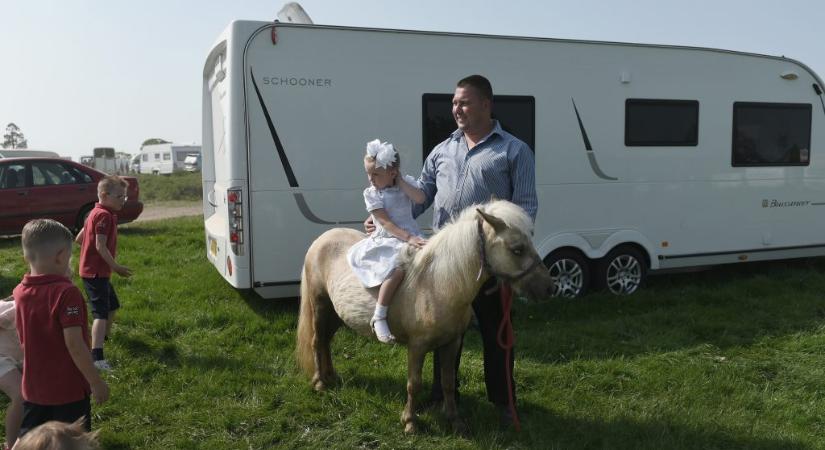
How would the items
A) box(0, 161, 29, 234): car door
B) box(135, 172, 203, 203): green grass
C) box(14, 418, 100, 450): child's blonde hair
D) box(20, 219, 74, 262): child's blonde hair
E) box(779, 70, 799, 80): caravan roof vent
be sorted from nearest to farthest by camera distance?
box(14, 418, 100, 450): child's blonde hair
box(20, 219, 74, 262): child's blonde hair
box(779, 70, 799, 80): caravan roof vent
box(0, 161, 29, 234): car door
box(135, 172, 203, 203): green grass

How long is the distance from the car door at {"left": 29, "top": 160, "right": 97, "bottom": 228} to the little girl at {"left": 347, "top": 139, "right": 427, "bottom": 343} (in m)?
9.05

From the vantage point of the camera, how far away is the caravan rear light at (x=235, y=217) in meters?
5.38

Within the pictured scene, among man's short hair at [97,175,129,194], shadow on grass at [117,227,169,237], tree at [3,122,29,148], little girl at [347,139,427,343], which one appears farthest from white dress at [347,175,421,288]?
tree at [3,122,29,148]

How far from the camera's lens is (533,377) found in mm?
4445

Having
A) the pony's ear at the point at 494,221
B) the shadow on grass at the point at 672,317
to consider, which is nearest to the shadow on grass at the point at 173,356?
the shadow on grass at the point at 672,317

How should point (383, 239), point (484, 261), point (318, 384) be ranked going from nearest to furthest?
point (484, 261) < point (383, 239) < point (318, 384)

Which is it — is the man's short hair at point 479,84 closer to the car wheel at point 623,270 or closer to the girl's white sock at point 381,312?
the girl's white sock at point 381,312

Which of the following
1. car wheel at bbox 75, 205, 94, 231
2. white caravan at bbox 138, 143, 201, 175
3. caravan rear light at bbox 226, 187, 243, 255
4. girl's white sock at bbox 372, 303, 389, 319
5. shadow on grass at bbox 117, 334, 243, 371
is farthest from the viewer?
white caravan at bbox 138, 143, 201, 175

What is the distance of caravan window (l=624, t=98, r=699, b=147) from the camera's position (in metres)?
6.67

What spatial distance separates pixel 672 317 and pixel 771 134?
9.97 ft

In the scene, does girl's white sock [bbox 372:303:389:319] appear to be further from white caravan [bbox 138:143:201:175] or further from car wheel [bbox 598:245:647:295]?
white caravan [bbox 138:143:201:175]

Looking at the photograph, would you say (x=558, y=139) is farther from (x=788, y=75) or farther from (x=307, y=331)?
(x=307, y=331)

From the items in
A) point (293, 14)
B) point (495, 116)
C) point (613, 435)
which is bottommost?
point (613, 435)

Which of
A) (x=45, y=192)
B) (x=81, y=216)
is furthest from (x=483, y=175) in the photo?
(x=45, y=192)
